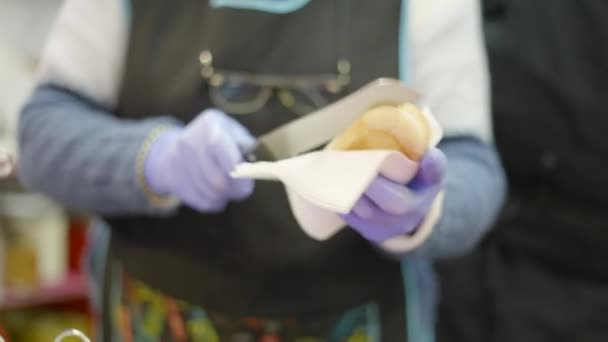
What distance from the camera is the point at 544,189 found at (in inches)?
32.8

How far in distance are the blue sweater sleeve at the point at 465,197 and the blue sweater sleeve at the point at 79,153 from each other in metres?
0.22

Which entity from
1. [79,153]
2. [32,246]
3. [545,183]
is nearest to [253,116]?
[79,153]

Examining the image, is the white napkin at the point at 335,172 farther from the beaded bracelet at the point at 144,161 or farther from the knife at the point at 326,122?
the beaded bracelet at the point at 144,161

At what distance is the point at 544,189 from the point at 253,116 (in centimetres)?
45

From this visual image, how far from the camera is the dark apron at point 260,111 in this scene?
0.54 meters

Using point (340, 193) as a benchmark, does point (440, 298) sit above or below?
below

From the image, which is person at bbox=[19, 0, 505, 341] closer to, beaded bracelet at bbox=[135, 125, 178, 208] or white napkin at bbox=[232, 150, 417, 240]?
beaded bracelet at bbox=[135, 125, 178, 208]

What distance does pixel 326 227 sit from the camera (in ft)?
1.37

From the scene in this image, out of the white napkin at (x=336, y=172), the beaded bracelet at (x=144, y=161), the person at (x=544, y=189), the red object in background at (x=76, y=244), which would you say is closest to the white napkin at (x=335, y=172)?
the white napkin at (x=336, y=172)

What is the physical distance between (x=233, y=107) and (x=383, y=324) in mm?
221

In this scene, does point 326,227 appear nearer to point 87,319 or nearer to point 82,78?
point 82,78

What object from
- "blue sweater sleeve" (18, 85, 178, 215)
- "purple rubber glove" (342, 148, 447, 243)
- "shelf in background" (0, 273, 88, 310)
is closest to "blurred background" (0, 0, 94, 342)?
"shelf in background" (0, 273, 88, 310)

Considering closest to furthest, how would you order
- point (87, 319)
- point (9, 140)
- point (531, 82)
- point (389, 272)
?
point (389, 272), point (531, 82), point (9, 140), point (87, 319)

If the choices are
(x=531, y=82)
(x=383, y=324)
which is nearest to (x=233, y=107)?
(x=383, y=324)
